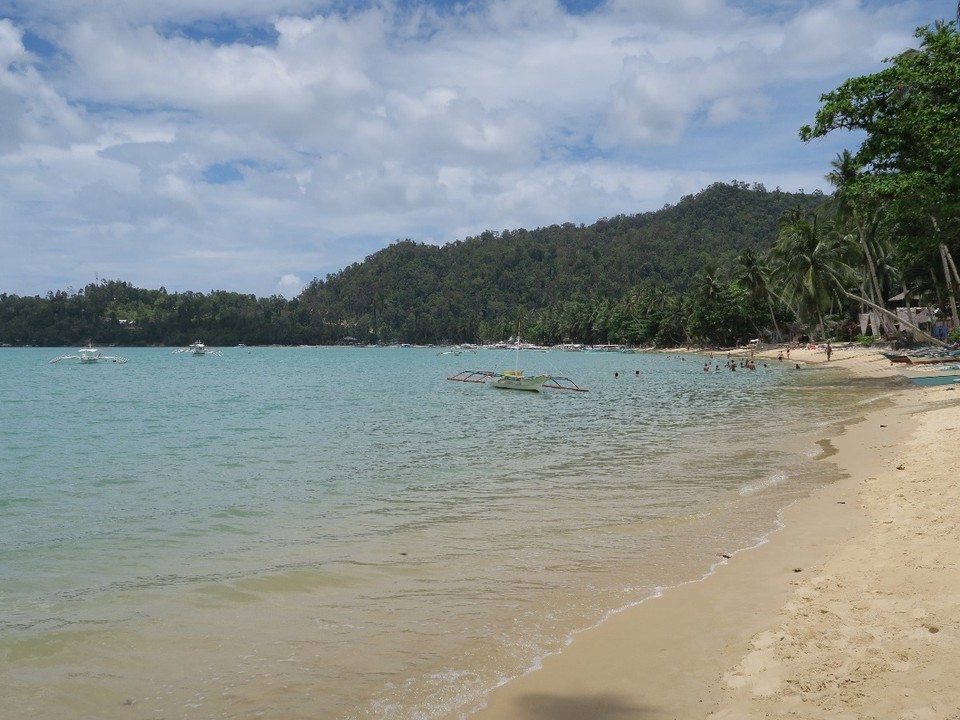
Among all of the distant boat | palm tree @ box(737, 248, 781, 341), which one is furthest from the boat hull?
palm tree @ box(737, 248, 781, 341)

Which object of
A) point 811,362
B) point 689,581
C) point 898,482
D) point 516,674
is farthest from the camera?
point 811,362

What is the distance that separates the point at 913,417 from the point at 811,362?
4451cm

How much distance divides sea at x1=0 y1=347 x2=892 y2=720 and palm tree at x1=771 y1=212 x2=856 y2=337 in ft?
142

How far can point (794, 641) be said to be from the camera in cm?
527

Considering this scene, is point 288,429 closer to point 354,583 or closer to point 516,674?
point 354,583

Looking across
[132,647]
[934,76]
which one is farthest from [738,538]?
[934,76]

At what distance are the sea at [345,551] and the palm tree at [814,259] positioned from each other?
4319cm

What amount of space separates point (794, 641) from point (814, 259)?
61753 millimetres

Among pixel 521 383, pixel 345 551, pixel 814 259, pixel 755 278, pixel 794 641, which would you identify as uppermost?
pixel 755 278

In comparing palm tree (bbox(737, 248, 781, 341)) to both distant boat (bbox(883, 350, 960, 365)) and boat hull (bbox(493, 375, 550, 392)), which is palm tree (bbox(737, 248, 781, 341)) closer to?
distant boat (bbox(883, 350, 960, 365))

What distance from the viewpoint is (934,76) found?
24109mm

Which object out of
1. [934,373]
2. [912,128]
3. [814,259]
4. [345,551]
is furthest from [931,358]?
[345,551]

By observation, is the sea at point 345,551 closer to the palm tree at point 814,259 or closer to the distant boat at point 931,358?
the distant boat at point 931,358

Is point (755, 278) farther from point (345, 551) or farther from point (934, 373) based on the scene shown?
point (345, 551)
